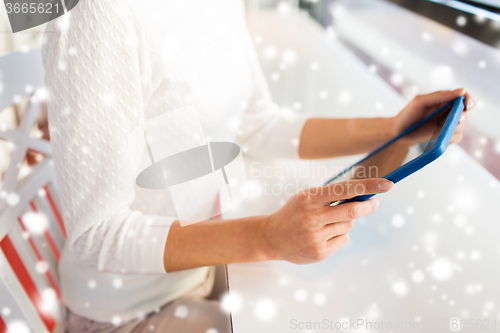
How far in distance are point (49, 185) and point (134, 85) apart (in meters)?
0.45

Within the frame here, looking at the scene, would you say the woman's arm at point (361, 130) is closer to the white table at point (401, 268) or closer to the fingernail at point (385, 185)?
the white table at point (401, 268)

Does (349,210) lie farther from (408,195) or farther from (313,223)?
(408,195)

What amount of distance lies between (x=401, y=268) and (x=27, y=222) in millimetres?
709

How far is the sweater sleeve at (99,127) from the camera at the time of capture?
1.34 feet

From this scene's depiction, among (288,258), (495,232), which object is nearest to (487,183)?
(495,232)

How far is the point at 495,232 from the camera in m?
0.53

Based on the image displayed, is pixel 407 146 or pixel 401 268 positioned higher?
pixel 407 146

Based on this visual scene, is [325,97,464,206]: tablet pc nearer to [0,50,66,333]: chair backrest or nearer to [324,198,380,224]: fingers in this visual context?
[324,198,380,224]: fingers

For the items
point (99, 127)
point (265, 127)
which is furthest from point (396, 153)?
point (99, 127)

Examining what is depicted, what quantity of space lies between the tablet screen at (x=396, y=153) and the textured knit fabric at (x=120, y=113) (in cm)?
26

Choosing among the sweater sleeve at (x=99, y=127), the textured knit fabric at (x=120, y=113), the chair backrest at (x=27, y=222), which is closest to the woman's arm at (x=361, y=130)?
the textured knit fabric at (x=120, y=113)

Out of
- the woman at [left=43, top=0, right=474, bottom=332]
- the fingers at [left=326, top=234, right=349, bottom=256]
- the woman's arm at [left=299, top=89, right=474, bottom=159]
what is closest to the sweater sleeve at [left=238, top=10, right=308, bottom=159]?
the woman's arm at [left=299, top=89, right=474, bottom=159]

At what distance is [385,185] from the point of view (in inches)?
13.8

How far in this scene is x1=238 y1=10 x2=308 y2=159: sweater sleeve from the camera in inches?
30.9
